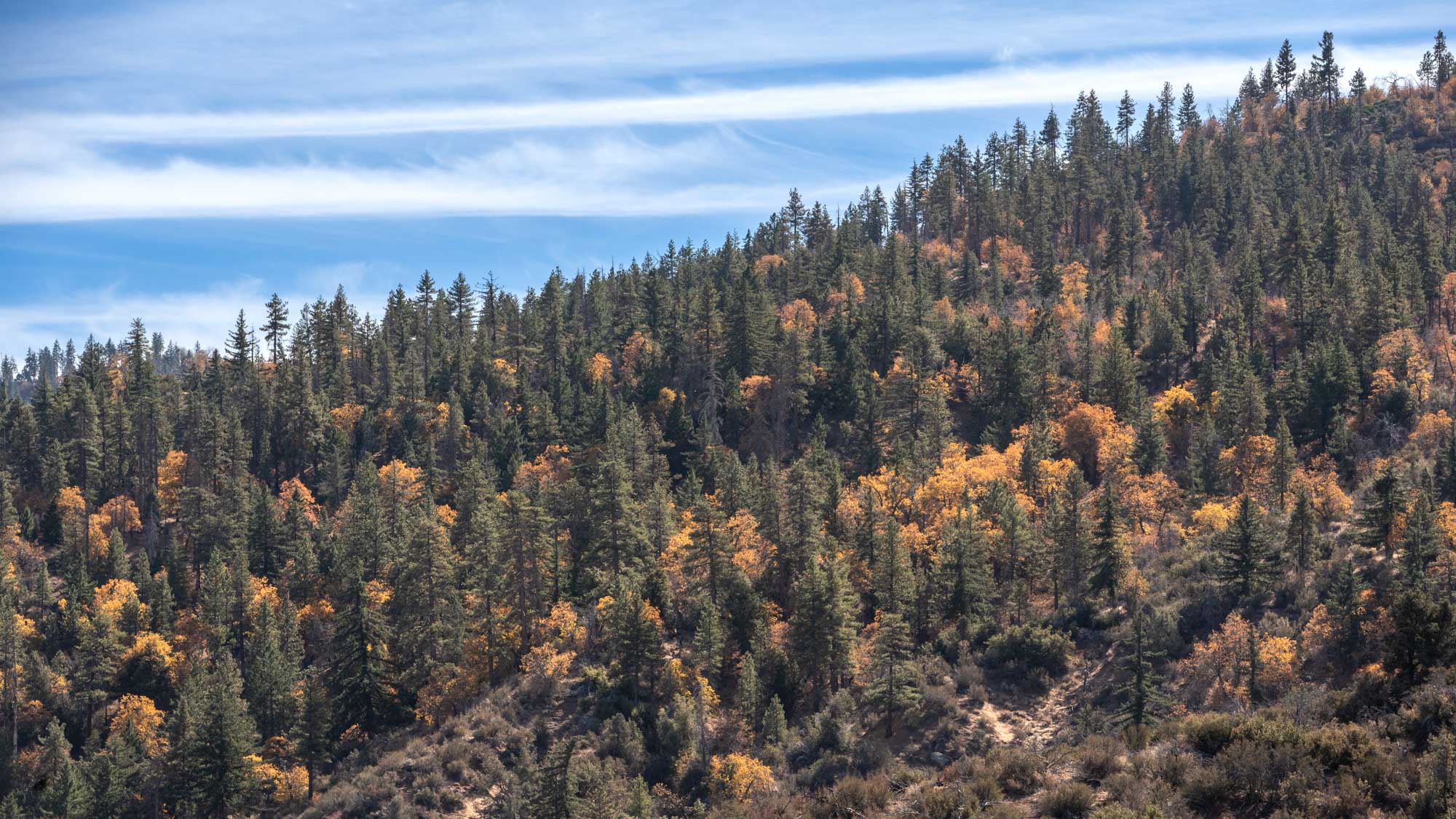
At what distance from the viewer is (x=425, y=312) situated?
136m

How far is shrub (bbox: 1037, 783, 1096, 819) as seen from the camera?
2395 cm

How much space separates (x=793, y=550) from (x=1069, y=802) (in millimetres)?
50913

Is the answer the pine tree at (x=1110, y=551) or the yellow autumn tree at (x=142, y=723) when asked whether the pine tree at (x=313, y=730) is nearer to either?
the yellow autumn tree at (x=142, y=723)

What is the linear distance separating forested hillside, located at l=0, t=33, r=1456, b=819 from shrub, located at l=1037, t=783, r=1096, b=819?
0.36 ft

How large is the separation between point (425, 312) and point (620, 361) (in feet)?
103

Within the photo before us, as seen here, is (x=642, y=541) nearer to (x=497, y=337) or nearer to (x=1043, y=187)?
(x=497, y=337)

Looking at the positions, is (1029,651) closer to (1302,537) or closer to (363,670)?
(1302,537)

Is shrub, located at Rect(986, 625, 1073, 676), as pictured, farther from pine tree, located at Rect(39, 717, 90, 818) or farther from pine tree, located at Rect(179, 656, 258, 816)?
pine tree, located at Rect(39, 717, 90, 818)

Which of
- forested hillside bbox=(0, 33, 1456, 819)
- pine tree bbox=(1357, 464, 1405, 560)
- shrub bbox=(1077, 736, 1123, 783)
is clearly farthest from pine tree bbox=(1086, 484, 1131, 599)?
shrub bbox=(1077, 736, 1123, 783)

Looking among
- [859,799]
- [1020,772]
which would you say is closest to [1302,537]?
[1020,772]

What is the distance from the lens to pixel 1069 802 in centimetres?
2414

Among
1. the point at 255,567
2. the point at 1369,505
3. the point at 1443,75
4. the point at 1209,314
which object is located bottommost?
the point at 255,567

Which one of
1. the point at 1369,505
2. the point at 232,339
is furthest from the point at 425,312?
the point at 1369,505

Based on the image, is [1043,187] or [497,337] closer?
[497,337]
